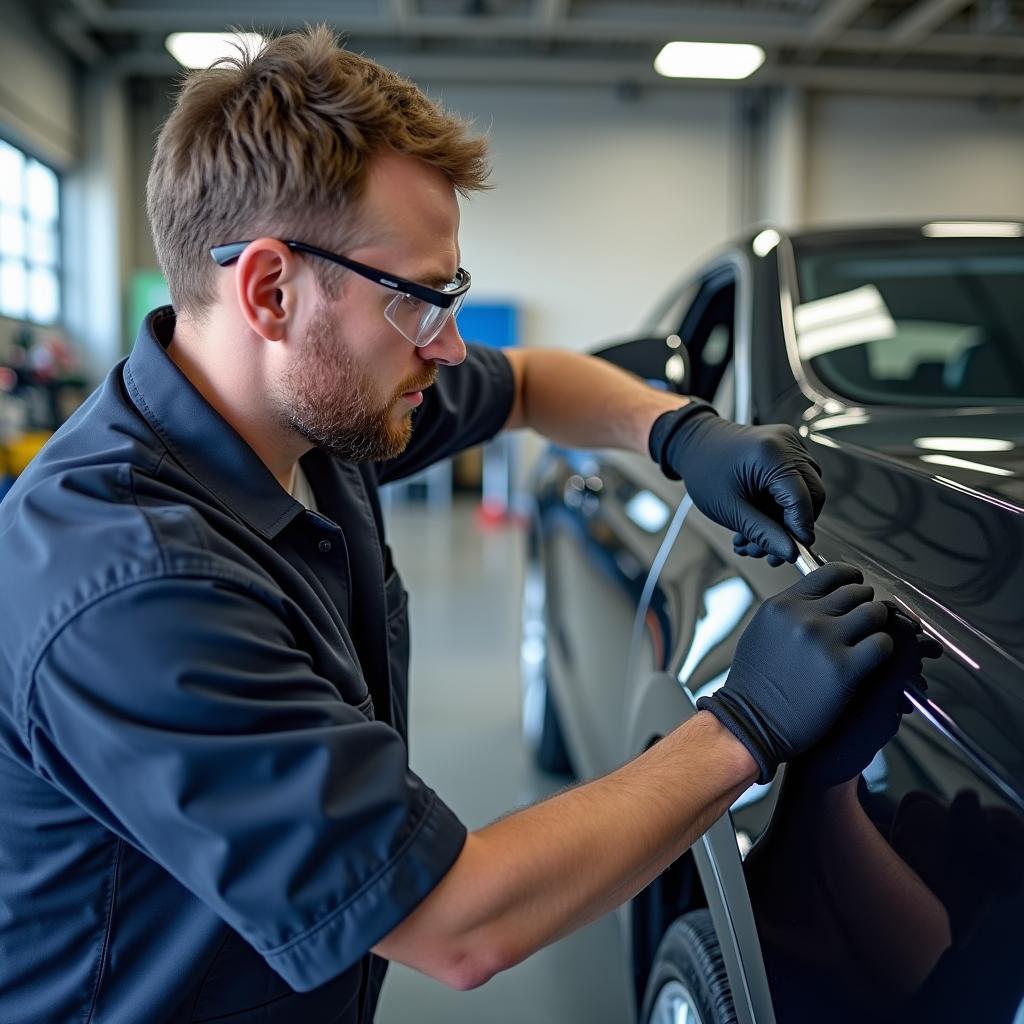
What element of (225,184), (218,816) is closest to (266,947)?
(218,816)

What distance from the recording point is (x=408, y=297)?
100 cm

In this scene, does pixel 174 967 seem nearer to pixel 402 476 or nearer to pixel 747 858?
pixel 747 858

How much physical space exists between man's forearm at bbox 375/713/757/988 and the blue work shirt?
38 millimetres

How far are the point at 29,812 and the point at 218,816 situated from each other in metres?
0.27

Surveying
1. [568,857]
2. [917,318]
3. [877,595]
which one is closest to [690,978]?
[568,857]

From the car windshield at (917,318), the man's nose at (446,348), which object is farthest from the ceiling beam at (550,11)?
the man's nose at (446,348)

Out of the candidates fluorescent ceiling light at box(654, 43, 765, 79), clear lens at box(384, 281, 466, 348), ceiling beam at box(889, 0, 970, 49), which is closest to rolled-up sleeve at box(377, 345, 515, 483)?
clear lens at box(384, 281, 466, 348)

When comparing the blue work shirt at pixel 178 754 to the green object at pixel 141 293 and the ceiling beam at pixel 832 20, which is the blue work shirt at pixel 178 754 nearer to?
the ceiling beam at pixel 832 20

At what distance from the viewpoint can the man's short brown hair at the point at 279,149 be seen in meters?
0.96

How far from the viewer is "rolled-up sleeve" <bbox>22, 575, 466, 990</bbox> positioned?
71cm

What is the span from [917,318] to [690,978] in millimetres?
1184

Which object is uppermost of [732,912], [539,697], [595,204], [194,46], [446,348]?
[194,46]

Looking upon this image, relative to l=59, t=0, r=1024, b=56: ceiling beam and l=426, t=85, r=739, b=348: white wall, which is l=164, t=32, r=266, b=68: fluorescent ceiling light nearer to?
l=59, t=0, r=1024, b=56: ceiling beam

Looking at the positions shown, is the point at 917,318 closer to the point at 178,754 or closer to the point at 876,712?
the point at 876,712
